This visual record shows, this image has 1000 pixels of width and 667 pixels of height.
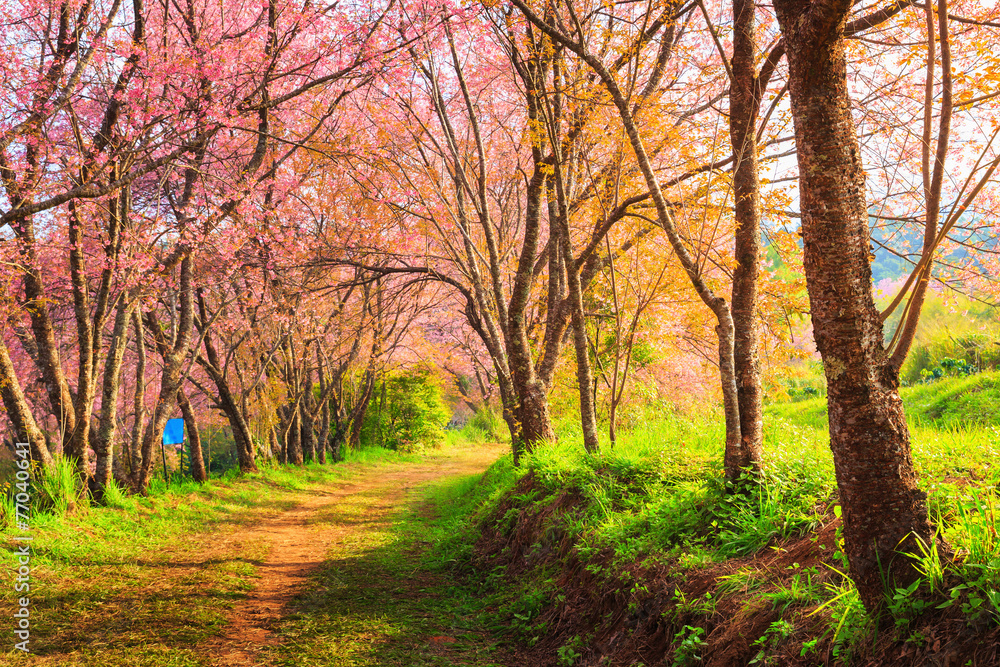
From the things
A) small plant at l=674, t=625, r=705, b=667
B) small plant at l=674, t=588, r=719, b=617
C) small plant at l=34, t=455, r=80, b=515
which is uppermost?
small plant at l=34, t=455, r=80, b=515

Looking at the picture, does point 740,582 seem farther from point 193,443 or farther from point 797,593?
point 193,443

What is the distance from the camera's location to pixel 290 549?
6.21m

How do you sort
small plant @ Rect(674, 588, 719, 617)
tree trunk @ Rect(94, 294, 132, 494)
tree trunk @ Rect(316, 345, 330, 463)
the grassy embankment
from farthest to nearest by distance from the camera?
tree trunk @ Rect(316, 345, 330, 463) → tree trunk @ Rect(94, 294, 132, 494) → small plant @ Rect(674, 588, 719, 617) → the grassy embankment

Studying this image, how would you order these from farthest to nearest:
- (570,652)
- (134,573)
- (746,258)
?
(134,573) → (746,258) → (570,652)

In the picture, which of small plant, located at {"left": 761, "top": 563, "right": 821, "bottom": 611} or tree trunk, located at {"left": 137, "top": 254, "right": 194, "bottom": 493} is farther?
tree trunk, located at {"left": 137, "top": 254, "right": 194, "bottom": 493}

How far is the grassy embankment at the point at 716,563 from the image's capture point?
2.05 meters

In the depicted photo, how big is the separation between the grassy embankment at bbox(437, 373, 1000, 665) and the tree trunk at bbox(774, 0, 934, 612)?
14 cm

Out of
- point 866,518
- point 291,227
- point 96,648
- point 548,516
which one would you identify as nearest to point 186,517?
point 96,648

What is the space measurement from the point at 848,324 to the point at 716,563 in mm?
1610

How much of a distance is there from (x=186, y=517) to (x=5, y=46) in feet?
18.9

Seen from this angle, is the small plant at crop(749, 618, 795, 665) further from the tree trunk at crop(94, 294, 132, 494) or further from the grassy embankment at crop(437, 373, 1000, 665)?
the tree trunk at crop(94, 294, 132, 494)

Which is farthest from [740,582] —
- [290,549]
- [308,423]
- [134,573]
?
[308,423]

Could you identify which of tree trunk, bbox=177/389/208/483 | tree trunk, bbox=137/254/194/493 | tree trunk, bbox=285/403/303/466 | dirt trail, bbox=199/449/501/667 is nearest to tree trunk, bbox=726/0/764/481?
dirt trail, bbox=199/449/501/667

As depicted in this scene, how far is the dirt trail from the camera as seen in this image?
11.8 feet
